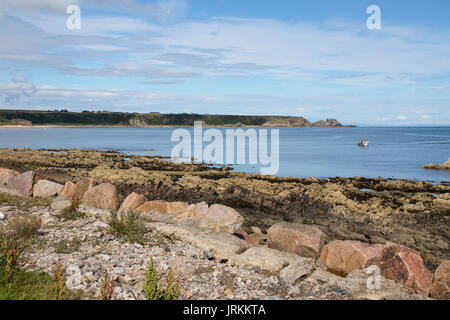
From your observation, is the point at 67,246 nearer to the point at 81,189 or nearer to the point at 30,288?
the point at 30,288

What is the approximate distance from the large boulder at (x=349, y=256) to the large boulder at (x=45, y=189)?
11906mm

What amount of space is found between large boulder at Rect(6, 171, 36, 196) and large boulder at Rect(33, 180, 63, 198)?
26 centimetres

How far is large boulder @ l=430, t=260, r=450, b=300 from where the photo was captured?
7416mm

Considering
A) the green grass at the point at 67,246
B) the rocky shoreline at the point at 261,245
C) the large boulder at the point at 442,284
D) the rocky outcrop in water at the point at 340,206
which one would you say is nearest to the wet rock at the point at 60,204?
the rocky shoreline at the point at 261,245

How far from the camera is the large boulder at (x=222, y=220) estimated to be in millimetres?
11398

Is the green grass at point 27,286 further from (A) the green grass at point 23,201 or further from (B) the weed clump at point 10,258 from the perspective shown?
(A) the green grass at point 23,201

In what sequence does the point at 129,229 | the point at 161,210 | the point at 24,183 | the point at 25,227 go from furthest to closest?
the point at 24,183 → the point at 161,210 → the point at 129,229 → the point at 25,227

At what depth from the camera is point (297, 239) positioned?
9320mm

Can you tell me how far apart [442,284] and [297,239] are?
3123mm

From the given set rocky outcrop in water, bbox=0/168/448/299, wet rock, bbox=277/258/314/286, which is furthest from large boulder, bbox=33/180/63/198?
wet rock, bbox=277/258/314/286

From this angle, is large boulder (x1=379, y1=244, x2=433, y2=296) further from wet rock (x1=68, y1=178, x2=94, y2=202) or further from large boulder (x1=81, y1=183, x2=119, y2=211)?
wet rock (x1=68, y1=178, x2=94, y2=202)

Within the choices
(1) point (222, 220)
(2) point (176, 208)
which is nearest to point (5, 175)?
(2) point (176, 208)
